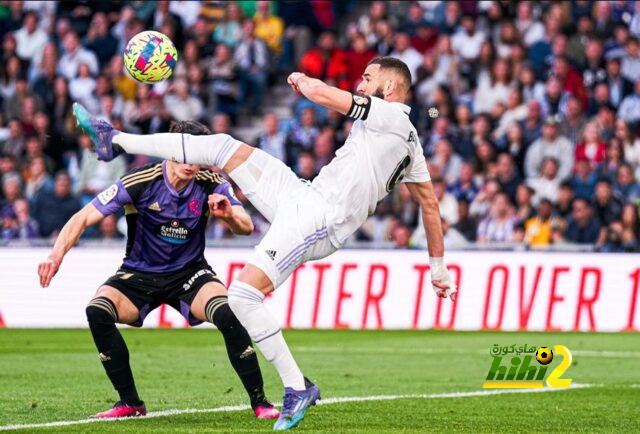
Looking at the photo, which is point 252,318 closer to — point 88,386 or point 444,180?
point 88,386

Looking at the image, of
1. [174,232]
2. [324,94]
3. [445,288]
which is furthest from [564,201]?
[324,94]

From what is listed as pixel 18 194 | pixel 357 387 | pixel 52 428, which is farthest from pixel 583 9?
pixel 52 428

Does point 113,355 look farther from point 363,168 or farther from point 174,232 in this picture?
point 363,168

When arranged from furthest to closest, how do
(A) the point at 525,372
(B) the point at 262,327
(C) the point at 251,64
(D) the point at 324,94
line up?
(C) the point at 251,64, (A) the point at 525,372, (B) the point at 262,327, (D) the point at 324,94

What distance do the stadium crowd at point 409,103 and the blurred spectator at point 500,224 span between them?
0.07ft

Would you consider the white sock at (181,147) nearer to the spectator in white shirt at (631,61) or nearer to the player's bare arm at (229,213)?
the player's bare arm at (229,213)

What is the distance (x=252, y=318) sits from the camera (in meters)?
8.75

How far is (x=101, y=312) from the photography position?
9703 mm

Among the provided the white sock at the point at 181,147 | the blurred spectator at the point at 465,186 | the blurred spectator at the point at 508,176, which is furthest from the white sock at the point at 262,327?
the blurred spectator at the point at 508,176

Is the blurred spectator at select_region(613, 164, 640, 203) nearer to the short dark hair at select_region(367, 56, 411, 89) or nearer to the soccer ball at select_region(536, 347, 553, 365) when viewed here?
the soccer ball at select_region(536, 347, 553, 365)

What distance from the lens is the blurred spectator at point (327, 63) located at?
73.7ft

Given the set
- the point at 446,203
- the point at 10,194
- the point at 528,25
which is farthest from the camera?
the point at 528,25

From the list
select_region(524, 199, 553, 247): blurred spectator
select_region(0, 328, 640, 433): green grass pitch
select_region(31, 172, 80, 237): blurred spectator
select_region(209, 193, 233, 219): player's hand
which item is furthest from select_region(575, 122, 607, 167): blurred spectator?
select_region(209, 193, 233, 219): player's hand

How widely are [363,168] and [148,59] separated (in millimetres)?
2319
